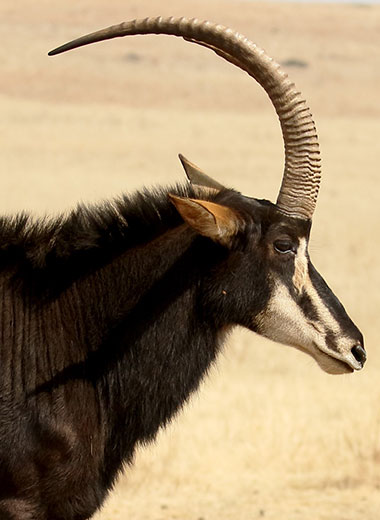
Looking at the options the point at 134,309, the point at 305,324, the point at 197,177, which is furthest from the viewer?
the point at 197,177

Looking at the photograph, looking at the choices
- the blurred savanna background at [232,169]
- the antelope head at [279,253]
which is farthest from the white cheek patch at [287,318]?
the blurred savanna background at [232,169]

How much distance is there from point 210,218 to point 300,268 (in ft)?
1.95

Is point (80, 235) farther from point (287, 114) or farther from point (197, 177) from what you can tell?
point (287, 114)

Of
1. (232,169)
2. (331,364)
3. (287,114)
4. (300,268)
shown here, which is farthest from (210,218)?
(232,169)

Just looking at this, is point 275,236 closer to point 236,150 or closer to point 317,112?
point 236,150

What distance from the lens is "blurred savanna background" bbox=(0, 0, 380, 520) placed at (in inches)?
375

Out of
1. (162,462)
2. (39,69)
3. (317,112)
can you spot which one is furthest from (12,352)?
(39,69)

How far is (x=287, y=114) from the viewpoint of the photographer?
5.96m

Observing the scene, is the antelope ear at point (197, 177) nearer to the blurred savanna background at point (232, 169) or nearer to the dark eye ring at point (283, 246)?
the dark eye ring at point (283, 246)

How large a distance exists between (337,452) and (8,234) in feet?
16.1

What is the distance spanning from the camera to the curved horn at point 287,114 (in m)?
5.82

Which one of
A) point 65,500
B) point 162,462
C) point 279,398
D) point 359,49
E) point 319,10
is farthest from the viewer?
point 319,10

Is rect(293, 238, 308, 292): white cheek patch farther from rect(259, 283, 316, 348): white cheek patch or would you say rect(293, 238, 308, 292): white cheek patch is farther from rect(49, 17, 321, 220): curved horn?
rect(49, 17, 321, 220): curved horn

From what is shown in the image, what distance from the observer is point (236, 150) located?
35.5 meters
